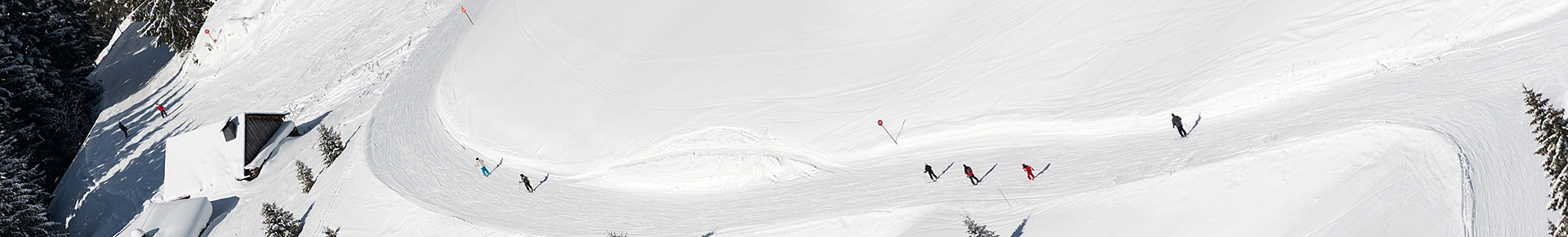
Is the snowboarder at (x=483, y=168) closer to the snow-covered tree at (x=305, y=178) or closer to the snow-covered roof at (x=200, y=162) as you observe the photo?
the snow-covered tree at (x=305, y=178)

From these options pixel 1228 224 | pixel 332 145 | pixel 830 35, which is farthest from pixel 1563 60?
pixel 332 145

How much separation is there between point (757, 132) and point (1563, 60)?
19.1 metres

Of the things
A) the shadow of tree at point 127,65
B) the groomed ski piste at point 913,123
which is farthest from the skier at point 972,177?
the shadow of tree at point 127,65

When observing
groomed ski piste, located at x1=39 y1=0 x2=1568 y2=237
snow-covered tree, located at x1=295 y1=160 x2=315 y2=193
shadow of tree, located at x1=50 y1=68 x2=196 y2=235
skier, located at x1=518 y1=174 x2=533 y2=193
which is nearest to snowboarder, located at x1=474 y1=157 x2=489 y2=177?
groomed ski piste, located at x1=39 y1=0 x2=1568 y2=237

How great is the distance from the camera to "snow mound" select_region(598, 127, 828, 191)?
2478cm

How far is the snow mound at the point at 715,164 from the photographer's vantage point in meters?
24.8

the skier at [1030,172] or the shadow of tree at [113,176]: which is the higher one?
the shadow of tree at [113,176]

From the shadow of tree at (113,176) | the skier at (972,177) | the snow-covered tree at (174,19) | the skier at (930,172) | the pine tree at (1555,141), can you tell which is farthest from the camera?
the snow-covered tree at (174,19)

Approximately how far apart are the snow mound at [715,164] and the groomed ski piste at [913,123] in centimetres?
8

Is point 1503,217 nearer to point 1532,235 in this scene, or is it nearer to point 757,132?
point 1532,235

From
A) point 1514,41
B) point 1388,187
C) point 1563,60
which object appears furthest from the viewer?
point 1514,41

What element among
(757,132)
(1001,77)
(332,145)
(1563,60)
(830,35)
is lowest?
(1563,60)

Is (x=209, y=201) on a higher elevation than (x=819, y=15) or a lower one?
higher

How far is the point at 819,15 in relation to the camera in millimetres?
30953
